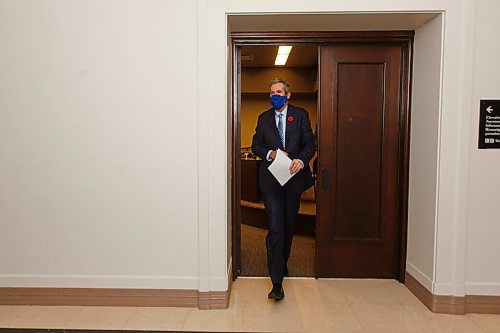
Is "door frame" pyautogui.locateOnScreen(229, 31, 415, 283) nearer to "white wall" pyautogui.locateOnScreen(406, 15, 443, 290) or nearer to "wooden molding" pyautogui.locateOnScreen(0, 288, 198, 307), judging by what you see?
"white wall" pyautogui.locateOnScreen(406, 15, 443, 290)

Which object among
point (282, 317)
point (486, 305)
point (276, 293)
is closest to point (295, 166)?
point (276, 293)

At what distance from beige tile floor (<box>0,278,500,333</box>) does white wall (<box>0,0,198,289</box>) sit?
24 centimetres

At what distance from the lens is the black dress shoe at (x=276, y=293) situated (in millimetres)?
3207

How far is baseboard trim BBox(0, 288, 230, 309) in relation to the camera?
310 centimetres

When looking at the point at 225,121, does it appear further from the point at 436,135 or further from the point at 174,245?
the point at 436,135

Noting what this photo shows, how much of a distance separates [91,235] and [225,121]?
139 cm

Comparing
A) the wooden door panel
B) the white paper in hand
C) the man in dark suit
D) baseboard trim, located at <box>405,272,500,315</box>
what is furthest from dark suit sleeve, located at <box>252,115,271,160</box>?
baseboard trim, located at <box>405,272,500,315</box>

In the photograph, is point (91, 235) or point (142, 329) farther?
point (91, 235)

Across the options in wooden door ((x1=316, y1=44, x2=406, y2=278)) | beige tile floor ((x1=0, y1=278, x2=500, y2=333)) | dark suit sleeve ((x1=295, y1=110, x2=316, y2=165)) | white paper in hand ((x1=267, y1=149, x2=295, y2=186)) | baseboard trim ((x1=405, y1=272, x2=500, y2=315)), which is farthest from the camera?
wooden door ((x1=316, y1=44, x2=406, y2=278))

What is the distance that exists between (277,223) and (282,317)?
73 cm

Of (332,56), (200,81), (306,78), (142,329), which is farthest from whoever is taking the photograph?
(306,78)

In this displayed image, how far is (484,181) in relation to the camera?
2.95m

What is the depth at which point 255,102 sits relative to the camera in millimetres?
8945

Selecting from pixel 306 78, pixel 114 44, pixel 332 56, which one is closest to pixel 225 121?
pixel 114 44
